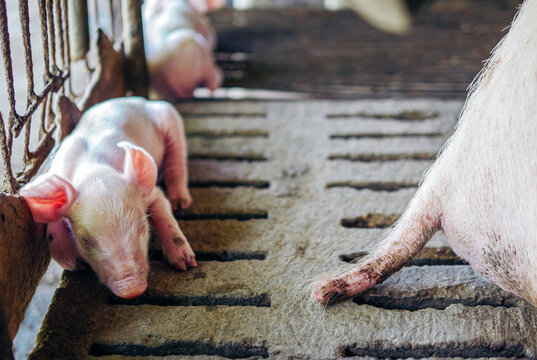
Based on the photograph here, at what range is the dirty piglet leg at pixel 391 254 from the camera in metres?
1.56

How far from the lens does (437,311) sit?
1.53m

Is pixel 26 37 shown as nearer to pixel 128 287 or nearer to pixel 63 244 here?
pixel 63 244

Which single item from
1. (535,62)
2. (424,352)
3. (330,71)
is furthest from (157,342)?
(330,71)

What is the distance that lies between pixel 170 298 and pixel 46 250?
422 millimetres

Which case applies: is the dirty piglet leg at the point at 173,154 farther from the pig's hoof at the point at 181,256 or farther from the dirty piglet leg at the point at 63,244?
the dirty piglet leg at the point at 63,244

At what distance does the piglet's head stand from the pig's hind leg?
526 mm

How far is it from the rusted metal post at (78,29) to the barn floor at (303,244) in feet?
2.03

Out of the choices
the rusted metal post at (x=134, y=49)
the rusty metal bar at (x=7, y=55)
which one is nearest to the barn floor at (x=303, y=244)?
the rusted metal post at (x=134, y=49)

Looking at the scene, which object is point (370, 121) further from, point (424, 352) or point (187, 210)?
point (424, 352)

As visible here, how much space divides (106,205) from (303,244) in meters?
0.67

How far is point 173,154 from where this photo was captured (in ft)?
7.36

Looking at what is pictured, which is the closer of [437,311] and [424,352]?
[424,352]

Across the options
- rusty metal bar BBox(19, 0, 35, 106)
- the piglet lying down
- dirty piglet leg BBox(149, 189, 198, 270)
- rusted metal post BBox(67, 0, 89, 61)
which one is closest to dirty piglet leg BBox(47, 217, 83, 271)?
the piglet lying down

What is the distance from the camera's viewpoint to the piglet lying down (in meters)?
1.52
